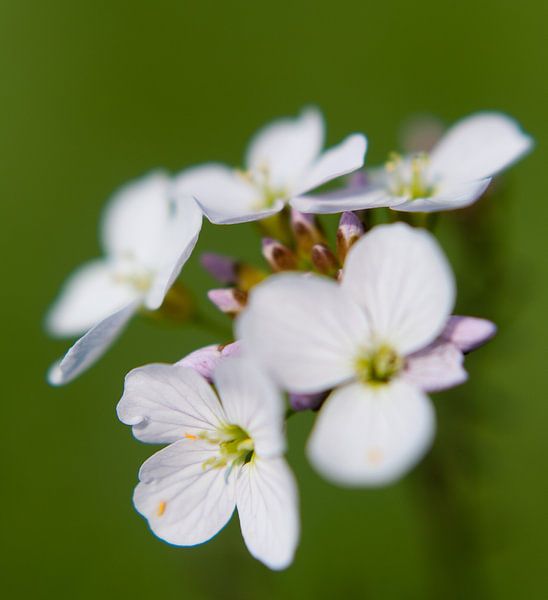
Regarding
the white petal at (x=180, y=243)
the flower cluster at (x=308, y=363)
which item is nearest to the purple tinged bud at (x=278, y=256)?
the flower cluster at (x=308, y=363)

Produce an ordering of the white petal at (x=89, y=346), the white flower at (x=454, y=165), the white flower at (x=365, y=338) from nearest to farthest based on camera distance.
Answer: the white flower at (x=365, y=338) → the white petal at (x=89, y=346) → the white flower at (x=454, y=165)

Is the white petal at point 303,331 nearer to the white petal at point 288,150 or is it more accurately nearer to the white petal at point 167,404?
the white petal at point 167,404

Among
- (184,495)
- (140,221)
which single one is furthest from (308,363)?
(140,221)

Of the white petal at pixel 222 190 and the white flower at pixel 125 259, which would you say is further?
the white flower at pixel 125 259

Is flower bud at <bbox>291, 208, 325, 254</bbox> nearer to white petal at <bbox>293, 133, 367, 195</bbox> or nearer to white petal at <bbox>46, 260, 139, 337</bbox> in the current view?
white petal at <bbox>293, 133, 367, 195</bbox>

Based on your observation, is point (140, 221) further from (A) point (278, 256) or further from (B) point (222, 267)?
(A) point (278, 256)

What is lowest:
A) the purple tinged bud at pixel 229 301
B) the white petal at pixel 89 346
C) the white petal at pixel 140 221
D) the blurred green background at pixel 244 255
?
the blurred green background at pixel 244 255

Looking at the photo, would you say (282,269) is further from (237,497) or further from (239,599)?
(239,599)

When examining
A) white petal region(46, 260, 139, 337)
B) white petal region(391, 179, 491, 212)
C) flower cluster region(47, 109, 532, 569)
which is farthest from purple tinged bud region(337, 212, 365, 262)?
white petal region(46, 260, 139, 337)
